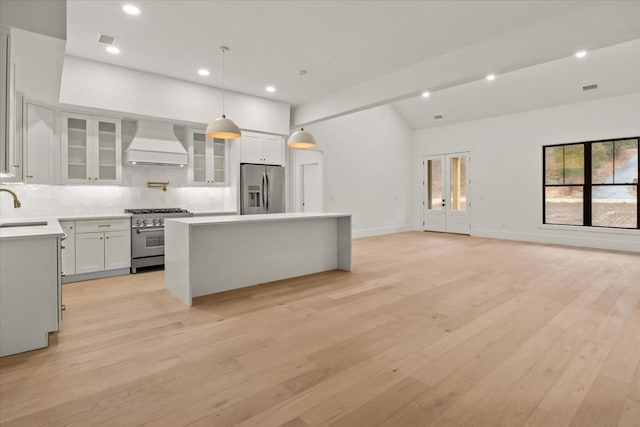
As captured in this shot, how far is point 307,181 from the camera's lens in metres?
8.67

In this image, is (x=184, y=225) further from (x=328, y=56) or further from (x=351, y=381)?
(x=328, y=56)

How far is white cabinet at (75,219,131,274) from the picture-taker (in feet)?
15.5

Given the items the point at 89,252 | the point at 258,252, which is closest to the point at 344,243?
the point at 258,252

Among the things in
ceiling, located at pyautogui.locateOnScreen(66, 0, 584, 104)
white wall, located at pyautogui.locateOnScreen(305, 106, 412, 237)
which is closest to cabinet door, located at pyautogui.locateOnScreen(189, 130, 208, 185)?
ceiling, located at pyautogui.locateOnScreen(66, 0, 584, 104)

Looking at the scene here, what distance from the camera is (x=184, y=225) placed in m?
3.71

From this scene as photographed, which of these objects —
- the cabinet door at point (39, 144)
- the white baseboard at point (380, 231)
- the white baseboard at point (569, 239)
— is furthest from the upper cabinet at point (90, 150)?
the white baseboard at point (569, 239)

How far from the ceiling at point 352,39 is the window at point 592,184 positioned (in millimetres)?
1774

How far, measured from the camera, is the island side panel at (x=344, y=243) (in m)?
5.23

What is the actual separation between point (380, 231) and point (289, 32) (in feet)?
21.6

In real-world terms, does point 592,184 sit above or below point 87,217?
above

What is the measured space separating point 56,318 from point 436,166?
978cm

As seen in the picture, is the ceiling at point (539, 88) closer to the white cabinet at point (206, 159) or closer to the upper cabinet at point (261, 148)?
the upper cabinet at point (261, 148)

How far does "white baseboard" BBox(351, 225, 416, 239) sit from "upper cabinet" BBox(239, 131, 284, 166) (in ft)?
10.4

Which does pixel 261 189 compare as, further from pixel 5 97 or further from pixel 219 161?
pixel 5 97
